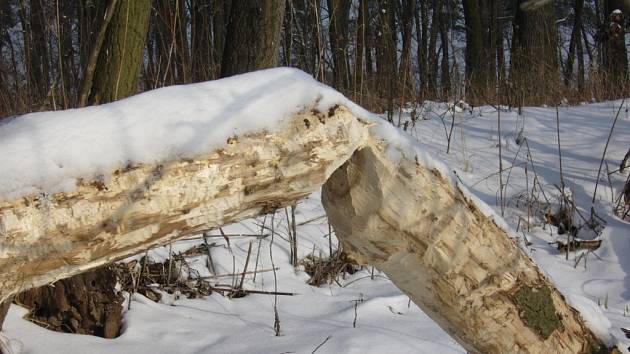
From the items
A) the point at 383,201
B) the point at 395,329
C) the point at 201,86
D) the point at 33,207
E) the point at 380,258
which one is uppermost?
the point at 201,86

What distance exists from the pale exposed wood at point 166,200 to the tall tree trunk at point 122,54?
173 centimetres

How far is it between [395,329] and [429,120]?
139 inches

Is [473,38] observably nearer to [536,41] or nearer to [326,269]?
[536,41]

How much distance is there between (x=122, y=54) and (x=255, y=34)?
1096mm

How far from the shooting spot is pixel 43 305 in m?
2.42

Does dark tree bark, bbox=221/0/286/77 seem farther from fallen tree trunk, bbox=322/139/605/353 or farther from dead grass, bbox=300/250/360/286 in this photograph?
fallen tree trunk, bbox=322/139/605/353

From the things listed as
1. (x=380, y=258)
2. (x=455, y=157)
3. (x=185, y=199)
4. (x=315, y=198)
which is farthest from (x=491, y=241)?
(x=455, y=157)

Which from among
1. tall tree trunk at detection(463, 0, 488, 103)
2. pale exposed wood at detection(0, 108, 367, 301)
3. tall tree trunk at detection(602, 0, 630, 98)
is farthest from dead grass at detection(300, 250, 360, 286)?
tall tree trunk at detection(463, 0, 488, 103)

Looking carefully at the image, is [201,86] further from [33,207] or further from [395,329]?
[395,329]

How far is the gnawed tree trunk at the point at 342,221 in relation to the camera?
1222 mm

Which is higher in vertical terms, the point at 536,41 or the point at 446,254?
the point at 536,41

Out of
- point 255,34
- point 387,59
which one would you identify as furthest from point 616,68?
point 255,34

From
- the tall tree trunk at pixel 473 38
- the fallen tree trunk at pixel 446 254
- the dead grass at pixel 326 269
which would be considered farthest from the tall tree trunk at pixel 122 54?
the tall tree trunk at pixel 473 38

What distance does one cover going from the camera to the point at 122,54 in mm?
3021
